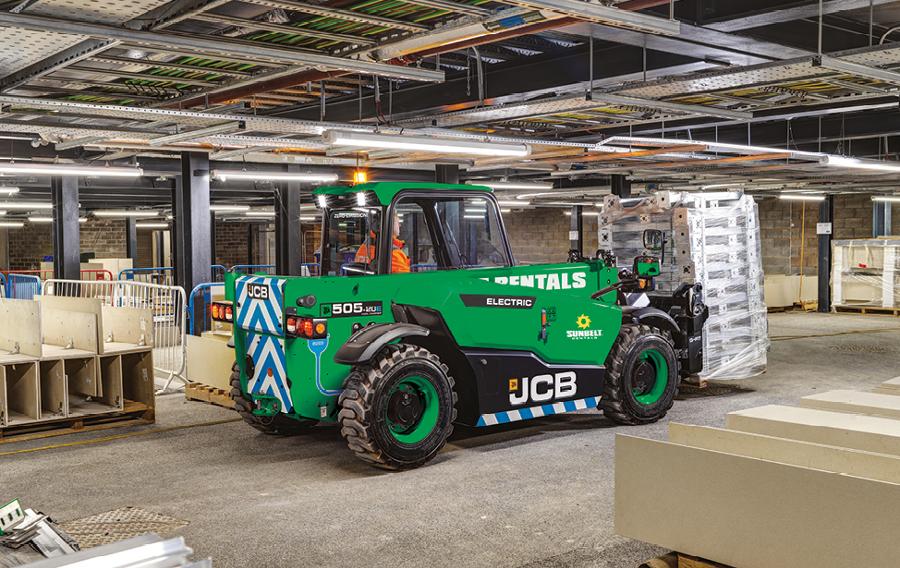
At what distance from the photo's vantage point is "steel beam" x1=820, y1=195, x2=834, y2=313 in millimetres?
23719

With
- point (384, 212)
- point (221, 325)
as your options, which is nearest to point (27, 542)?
point (384, 212)

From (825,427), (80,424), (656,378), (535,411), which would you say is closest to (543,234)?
(656,378)

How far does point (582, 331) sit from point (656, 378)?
134 centimetres

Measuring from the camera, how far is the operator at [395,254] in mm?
7898

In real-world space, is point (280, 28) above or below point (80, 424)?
above

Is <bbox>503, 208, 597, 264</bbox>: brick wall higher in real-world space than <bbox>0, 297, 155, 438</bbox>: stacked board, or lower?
higher

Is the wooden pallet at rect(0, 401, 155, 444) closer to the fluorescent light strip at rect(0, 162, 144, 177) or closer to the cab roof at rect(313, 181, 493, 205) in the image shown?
the cab roof at rect(313, 181, 493, 205)

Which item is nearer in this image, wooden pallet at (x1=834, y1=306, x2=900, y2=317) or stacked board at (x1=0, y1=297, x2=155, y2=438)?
stacked board at (x1=0, y1=297, x2=155, y2=438)

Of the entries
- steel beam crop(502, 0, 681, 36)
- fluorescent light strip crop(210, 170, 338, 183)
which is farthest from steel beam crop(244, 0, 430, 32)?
fluorescent light strip crop(210, 170, 338, 183)

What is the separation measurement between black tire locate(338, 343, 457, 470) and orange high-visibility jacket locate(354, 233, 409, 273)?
820mm

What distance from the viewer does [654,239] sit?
1120 cm

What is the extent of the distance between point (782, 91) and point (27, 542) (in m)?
7.54

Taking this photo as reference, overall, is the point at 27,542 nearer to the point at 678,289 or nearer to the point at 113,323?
the point at 113,323

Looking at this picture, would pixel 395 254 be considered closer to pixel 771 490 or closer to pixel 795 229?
pixel 771 490
